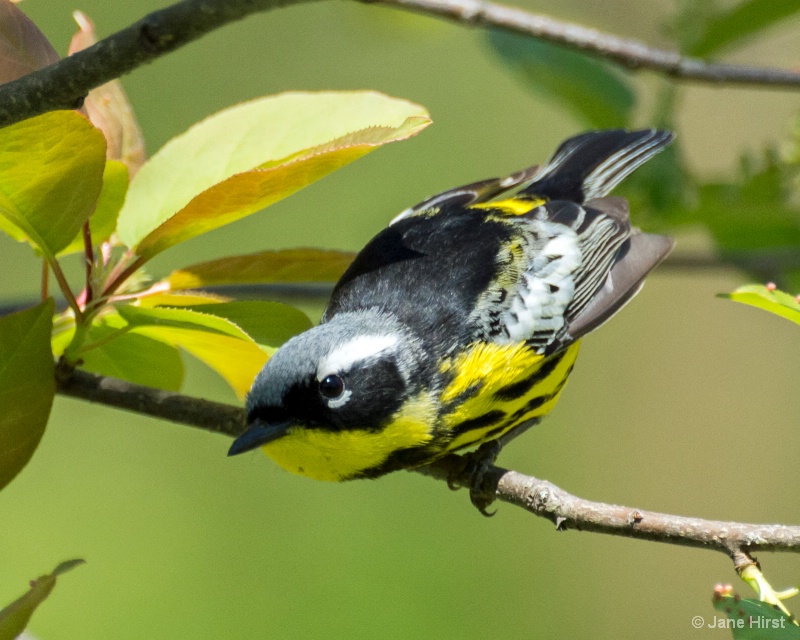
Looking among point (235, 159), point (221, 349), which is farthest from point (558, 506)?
point (235, 159)

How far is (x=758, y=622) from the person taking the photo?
112 cm

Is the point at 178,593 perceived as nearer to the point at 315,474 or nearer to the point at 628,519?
the point at 315,474

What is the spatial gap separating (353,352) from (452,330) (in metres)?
0.25

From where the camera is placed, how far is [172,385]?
65.7 inches

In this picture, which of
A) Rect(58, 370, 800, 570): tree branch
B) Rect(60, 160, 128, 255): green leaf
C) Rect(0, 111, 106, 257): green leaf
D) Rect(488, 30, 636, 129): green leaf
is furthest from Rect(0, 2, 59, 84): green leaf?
Rect(488, 30, 636, 129): green leaf

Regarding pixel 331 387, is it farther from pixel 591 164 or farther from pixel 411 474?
pixel 411 474

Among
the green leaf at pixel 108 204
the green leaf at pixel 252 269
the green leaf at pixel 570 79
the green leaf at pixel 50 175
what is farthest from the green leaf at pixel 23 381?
the green leaf at pixel 570 79

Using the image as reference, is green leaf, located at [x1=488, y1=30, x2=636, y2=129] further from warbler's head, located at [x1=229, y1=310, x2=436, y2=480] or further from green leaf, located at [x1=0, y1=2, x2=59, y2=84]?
green leaf, located at [x1=0, y1=2, x2=59, y2=84]

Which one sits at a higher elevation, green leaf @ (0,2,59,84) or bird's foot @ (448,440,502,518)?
green leaf @ (0,2,59,84)

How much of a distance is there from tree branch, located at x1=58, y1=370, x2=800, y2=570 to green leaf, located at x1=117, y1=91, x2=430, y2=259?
23 cm

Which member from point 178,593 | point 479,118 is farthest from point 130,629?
point 479,118

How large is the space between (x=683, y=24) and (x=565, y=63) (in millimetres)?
277

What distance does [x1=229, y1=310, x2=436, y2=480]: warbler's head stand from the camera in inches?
61.9

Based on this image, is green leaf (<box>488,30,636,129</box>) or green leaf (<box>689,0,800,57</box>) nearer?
green leaf (<box>689,0,800,57</box>)
